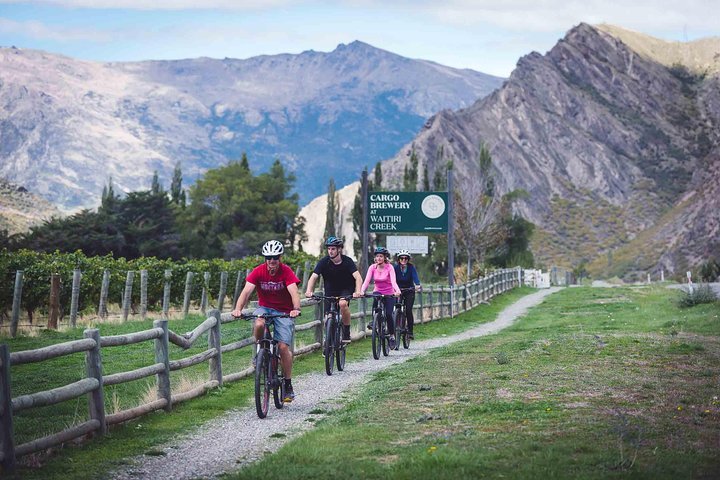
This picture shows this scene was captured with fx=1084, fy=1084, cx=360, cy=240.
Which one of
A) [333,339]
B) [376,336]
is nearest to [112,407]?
[333,339]

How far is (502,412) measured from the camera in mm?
12070

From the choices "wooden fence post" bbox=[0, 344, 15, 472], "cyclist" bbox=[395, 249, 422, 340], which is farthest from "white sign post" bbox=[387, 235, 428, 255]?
"wooden fence post" bbox=[0, 344, 15, 472]

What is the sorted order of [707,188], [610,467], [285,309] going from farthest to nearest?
[707,188]
[285,309]
[610,467]

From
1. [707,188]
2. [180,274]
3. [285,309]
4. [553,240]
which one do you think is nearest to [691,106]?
[553,240]

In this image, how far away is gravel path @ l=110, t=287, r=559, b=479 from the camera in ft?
32.2

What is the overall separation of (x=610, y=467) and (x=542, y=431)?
1846mm

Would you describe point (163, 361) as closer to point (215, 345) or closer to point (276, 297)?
point (276, 297)

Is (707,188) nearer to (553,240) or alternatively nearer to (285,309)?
(553,240)

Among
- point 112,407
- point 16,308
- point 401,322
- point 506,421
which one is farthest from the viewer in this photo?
point 16,308

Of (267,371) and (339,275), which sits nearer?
(267,371)

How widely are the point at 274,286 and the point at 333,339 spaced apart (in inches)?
173

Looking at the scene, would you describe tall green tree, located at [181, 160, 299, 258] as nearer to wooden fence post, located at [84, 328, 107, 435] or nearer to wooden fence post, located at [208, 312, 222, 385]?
wooden fence post, located at [208, 312, 222, 385]

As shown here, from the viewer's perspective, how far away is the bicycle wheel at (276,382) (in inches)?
530

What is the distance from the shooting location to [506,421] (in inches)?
451
